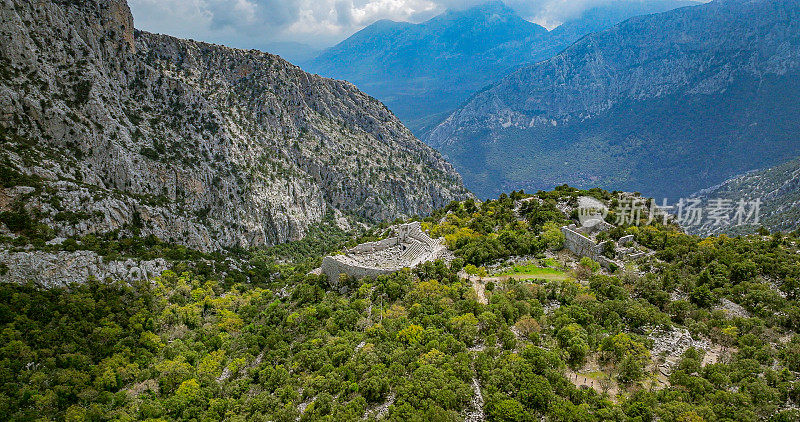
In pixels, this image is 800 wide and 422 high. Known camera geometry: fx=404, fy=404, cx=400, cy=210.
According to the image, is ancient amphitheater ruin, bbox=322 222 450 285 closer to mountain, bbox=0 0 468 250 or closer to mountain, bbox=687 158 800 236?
mountain, bbox=0 0 468 250

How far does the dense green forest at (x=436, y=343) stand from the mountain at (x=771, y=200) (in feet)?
231

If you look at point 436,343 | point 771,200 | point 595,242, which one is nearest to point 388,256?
point 595,242

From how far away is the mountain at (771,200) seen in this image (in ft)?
325

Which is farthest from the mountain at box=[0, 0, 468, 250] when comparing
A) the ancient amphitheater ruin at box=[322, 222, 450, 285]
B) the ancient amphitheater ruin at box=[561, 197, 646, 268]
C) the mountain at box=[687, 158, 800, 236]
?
the mountain at box=[687, 158, 800, 236]

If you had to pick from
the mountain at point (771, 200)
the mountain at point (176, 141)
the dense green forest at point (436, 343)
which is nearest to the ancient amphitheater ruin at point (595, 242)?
the dense green forest at point (436, 343)

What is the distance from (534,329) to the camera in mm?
35125

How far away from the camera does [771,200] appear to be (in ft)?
393

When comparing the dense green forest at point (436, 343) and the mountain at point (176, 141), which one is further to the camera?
the mountain at point (176, 141)

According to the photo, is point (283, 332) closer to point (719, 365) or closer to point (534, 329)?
point (534, 329)

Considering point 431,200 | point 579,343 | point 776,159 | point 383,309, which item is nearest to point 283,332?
point 383,309

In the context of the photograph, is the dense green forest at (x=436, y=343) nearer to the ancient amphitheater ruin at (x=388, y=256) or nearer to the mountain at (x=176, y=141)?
the ancient amphitheater ruin at (x=388, y=256)

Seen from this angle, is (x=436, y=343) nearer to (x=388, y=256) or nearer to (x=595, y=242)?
(x=595, y=242)

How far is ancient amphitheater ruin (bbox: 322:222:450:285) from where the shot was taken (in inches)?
2233

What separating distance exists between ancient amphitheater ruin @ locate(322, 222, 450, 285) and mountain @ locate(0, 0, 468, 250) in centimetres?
4223
